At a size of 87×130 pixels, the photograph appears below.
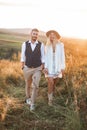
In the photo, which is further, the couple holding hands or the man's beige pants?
the couple holding hands

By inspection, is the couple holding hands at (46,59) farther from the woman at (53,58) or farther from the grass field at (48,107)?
the grass field at (48,107)

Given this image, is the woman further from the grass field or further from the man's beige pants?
the grass field

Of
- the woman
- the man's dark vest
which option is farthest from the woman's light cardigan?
the man's dark vest

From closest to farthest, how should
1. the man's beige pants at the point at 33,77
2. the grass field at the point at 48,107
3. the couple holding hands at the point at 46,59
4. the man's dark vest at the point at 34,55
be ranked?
the grass field at the point at 48,107 < the man's beige pants at the point at 33,77 < the couple holding hands at the point at 46,59 < the man's dark vest at the point at 34,55

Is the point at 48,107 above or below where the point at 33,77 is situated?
below

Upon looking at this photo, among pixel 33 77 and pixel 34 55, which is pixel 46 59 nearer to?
pixel 34 55

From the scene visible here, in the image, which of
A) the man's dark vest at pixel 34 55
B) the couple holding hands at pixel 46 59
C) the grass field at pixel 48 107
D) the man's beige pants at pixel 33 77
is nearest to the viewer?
the grass field at pixel 48 107

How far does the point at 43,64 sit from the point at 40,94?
4.53 feet

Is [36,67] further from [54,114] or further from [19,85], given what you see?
[19,85]

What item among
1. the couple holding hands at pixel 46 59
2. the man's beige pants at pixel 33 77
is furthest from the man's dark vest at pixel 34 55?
the man's beige pants at pixel 33 77

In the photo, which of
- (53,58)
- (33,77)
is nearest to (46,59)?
(53,58)

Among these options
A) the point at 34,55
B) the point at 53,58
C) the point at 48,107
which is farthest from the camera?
the point at 34,55

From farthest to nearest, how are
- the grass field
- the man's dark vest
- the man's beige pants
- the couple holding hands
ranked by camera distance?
the man's dark vest < the couple holding hands < the man's beige pants < the grass field

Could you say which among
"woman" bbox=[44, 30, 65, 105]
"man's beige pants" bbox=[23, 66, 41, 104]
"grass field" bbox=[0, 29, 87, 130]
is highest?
"woman" bbox=[44, 30, 65, 105]
